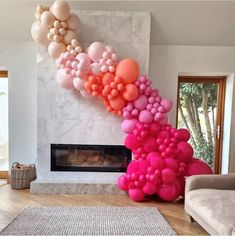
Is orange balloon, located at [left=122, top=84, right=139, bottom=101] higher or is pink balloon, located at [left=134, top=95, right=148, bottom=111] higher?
orange balloon, located at [left=122, top=84, right=139, bottom=101]

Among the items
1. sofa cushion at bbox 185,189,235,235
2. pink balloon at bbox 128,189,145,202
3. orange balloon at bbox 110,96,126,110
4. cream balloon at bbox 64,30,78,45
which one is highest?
cream balloon at bbox 64,30,78,45

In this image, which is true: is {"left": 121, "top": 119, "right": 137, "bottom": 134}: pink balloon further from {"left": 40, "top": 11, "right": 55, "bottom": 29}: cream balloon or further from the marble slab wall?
{"left": 40, "top": 11, "right": 55, "bottom": 29}: cream balloon

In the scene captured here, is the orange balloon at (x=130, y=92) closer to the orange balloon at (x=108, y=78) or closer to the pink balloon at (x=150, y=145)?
the orange balloon at (x=108, y=78)

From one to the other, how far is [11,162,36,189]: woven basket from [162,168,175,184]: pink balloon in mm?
2081

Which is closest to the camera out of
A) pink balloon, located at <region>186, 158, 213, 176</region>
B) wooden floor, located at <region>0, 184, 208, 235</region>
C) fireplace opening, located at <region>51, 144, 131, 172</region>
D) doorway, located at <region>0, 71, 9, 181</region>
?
wooden floor, located at <region>0, 184, 208, 235</region>

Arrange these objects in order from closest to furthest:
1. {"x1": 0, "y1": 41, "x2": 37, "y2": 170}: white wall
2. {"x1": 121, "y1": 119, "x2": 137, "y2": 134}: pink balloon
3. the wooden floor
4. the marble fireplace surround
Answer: the wooden floor, {"x1": 121, "y1": 119, "x2": 137, "y2": 134}: pink balloon, the marble fireplace surround, {"x1": 0, "y1": 41, "x2": 37, "y2": 170}: white wall

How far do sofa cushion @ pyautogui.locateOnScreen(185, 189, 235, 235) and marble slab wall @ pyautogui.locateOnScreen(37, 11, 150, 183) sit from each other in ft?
5.13

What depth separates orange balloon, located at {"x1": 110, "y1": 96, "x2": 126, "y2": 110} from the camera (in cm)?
338

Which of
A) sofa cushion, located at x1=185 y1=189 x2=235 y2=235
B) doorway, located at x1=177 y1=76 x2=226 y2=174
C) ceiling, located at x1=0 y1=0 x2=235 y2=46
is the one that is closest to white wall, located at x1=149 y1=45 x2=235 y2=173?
ceiling, located at x1=0 y1=0 x2=235 y2=46

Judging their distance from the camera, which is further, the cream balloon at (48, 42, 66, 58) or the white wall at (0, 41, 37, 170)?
the white wall at (0, 41, 37, 170)

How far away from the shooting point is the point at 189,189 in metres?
2.79

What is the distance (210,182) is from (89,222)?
1.40m

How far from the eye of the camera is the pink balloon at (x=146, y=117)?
3361 mm

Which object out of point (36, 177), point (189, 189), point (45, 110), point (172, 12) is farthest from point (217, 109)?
point (36, 177)
